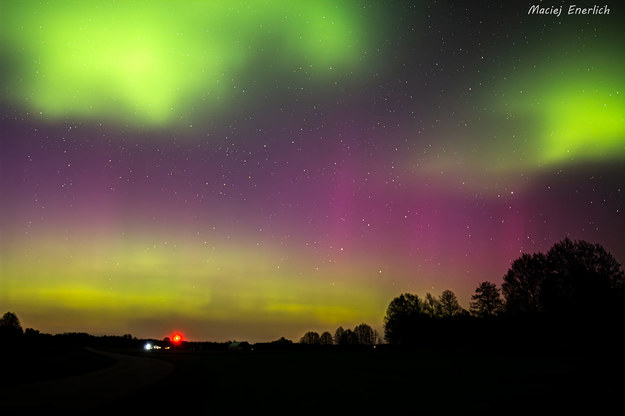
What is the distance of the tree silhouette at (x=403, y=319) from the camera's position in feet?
390

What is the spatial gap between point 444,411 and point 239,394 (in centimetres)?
627

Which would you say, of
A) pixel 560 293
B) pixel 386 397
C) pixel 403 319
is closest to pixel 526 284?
pixel 560 293

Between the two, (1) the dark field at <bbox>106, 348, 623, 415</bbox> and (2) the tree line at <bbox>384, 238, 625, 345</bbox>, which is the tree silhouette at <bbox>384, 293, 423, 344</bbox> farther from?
(1) the dark field at <bbox>106, 348, 623, 415</bbox>

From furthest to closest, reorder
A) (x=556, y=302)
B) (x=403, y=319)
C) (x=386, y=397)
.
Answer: (x=403, y=319)
(x=556, y=302)
(x=386, y=397)

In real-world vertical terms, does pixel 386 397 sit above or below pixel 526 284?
below

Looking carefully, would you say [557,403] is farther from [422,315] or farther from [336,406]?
[422,315]

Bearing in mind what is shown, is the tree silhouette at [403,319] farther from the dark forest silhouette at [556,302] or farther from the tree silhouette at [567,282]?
the tree silhouette at [567,282]

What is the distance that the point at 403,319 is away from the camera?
403 ft

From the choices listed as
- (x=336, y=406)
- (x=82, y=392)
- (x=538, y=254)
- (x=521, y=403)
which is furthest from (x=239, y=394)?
(x=538, y=254)

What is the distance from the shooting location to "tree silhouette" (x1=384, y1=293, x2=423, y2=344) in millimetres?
118925

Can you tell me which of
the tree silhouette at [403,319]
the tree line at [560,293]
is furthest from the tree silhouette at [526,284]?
the tree silhouette at [403,319]

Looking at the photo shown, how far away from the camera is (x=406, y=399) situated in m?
12.3

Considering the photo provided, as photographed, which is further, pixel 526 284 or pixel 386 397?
pixel 526 284

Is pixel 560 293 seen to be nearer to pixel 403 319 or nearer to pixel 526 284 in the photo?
pixel 526 284
